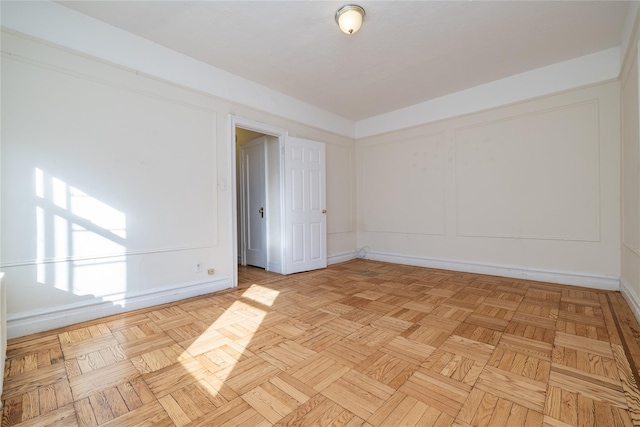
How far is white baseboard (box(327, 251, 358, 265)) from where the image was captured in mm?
4966

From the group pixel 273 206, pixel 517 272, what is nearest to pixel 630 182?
pixel 517 272

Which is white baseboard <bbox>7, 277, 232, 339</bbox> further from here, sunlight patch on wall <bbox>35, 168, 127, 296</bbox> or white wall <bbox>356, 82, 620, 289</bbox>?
white wall <bbox>356, 82, 620, 289</bbox>

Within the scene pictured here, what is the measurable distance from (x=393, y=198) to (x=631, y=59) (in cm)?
311

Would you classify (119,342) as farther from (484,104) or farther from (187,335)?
(484,104)

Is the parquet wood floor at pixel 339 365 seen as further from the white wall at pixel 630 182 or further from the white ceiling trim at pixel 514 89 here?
the white ceiling trim at pixel 514 89

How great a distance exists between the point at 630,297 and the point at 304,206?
12.2 feet

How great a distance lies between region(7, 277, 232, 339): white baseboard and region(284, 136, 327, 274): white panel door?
4.50ft

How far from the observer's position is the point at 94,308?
248cm

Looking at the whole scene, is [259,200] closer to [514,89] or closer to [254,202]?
[254,202]

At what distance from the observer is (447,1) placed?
7.70 ft

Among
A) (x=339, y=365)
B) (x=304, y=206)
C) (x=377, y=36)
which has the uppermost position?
(x=377, y=36)

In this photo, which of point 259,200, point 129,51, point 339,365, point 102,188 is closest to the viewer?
point 339,365

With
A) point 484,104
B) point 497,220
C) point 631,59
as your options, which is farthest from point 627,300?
point 484,104

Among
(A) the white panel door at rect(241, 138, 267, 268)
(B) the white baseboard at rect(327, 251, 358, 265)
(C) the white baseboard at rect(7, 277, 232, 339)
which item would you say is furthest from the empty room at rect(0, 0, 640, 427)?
(B) the white baseboard at rect(327, 251, 358, 265)
